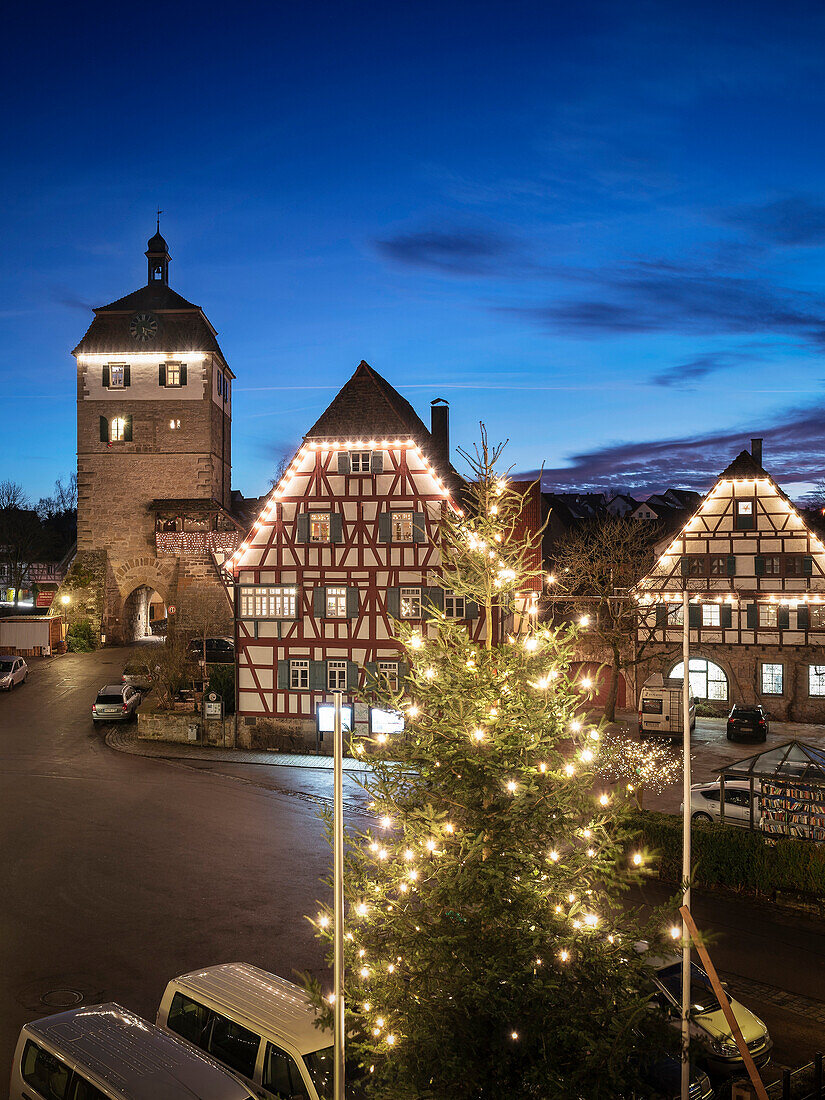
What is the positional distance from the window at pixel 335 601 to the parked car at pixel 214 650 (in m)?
8.93

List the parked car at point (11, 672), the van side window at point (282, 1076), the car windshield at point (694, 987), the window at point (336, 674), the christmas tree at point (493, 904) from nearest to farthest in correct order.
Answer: the christmas tree at point (493, 904), the van side window at point (282, 1076), the car windshield at point (694, 987), the window at point (336, 674), the parked car at point (11, 672)

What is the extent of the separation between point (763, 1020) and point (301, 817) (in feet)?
36.7

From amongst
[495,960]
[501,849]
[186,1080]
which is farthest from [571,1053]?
[186,1080]

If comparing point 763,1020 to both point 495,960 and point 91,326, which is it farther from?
point 91,326

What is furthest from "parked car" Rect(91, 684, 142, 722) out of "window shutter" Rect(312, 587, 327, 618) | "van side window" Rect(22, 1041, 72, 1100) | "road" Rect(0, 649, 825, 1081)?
"van side window" Rect(22, 1041, 72, 1100)

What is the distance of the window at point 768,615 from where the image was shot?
30.4 m

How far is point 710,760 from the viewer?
24.6m

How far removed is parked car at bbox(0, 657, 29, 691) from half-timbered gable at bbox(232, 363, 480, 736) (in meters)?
13.0

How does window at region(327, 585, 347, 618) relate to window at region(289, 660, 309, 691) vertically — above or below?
above

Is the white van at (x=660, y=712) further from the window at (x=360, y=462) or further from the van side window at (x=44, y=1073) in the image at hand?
the van side window at (x=44, y=1073)

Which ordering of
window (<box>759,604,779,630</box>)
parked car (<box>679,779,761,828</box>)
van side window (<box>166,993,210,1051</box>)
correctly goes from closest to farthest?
van side window (<box>166,993,210,1051</box>), parked car (<box>679,779,761,828</box>), window (<box>759,604,779,630</box>)

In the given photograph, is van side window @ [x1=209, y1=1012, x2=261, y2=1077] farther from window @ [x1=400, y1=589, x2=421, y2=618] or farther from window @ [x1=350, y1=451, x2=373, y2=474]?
window @ [x1=350, y1=451, x2=373, y2=474]

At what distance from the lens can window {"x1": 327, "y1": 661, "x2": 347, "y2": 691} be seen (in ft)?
84.8

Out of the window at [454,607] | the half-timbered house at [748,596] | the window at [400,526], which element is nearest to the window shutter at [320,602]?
the window at [400,526]
